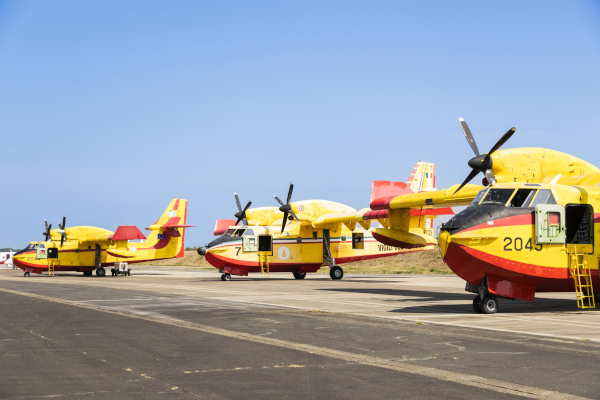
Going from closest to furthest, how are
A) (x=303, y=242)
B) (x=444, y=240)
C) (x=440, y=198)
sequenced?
(x=444, y=240) < (x=440, y=198) < (x=303, y=242)

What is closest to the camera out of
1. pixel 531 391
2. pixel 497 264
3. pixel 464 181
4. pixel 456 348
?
pixel 531 391

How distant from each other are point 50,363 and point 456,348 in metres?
6.73

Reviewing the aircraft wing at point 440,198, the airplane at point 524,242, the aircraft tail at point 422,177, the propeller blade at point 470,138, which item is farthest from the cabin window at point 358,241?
the airplane at point 524,242

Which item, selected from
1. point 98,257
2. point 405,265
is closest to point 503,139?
point 98,257

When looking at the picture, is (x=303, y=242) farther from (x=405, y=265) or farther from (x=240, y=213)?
(x=405, y=265)

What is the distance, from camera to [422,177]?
39688 millimetres

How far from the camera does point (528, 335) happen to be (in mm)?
11484

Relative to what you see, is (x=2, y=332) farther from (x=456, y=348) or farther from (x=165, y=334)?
(x=456, y=348)

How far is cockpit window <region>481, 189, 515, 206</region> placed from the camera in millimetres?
15992

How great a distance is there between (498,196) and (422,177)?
23.8 meters

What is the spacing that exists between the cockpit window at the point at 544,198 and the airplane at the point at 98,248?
3882 centimetres

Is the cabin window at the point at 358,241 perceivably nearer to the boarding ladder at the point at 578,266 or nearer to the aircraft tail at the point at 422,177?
the aircraft tail at the point at 422,177

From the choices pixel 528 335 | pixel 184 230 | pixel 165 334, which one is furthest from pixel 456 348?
pixel 184 230

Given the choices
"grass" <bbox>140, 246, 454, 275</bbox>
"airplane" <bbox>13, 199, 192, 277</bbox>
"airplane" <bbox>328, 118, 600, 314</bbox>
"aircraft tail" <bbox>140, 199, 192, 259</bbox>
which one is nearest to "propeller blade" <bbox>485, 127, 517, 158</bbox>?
"airplane" <bbox>328, 118, 600, 314</bbox>
